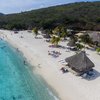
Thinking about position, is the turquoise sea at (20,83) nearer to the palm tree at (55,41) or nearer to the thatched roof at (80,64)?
the thatched roof at (80,64)

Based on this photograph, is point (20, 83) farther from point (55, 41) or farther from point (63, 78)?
point (55, 41)

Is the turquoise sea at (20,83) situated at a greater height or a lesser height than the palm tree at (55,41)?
lesser

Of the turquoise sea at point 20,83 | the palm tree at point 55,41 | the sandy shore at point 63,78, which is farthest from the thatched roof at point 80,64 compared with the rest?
the palm tree at point 55,41

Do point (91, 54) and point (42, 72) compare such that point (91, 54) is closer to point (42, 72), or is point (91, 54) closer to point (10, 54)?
point (42, 72)

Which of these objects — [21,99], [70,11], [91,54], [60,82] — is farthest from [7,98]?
[70,11]

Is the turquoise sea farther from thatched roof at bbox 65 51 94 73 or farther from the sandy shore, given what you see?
thatched roof at bbox 65 51 94 73

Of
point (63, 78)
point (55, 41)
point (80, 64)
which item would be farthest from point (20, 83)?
point (55, 41)

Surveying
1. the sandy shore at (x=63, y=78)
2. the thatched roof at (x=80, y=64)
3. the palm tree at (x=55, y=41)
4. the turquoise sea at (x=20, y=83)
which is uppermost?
the palm tree at (x=55, y=41)
